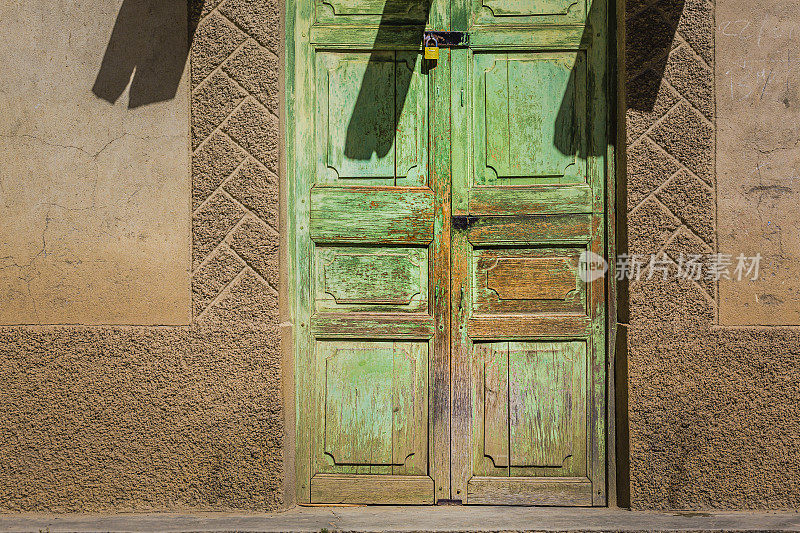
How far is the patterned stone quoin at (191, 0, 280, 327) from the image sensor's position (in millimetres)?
3238

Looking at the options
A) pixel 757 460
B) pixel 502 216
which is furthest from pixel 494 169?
pixel 757 460

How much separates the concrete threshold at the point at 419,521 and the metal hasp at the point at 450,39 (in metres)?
2.50

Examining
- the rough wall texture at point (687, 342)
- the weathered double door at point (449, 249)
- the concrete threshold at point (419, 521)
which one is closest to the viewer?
the concrete threshold at point (419, 521)

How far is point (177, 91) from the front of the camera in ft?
10.7

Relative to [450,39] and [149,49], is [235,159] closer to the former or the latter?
[149,49]

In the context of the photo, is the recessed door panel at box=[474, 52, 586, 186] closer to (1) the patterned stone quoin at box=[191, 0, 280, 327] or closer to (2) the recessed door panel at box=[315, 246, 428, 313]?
(2) the recessed door panel at box=[315, 246, 428, 313]

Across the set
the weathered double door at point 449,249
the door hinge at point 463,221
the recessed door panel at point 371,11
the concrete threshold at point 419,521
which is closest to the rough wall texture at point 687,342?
the concrete threshold at point 419,521

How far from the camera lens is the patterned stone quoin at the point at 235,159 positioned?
127 inches

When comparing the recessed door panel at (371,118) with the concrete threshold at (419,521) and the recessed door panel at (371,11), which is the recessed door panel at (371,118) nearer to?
the recessed door panel at (371,11)

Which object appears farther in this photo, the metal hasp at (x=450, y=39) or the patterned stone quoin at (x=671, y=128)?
the metal hasp at (x=450, y=39)

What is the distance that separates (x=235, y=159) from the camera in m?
3.25

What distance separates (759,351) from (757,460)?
0.56 m

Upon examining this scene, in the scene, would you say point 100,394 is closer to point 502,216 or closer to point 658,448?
point 502,216

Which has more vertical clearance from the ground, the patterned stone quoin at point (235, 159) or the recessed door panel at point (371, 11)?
the recessed door panel at point (371, 11)
